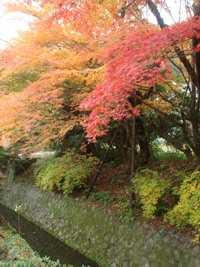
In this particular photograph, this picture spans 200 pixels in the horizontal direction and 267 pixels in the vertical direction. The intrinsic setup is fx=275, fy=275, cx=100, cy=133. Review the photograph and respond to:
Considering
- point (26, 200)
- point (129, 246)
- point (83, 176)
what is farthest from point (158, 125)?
point (26, 200)

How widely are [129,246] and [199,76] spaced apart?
4.98 m

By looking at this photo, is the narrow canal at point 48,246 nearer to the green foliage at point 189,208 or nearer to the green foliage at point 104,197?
the green foliage at point 104,197

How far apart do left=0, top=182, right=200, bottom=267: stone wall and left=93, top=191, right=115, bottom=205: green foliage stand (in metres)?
0.45

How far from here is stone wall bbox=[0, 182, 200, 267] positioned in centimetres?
654

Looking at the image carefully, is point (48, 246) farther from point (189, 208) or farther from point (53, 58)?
point (53, 58)

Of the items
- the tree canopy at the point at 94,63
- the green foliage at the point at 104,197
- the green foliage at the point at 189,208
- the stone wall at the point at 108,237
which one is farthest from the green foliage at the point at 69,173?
the green foliage at the point at 189,208

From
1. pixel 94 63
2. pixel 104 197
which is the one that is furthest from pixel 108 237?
pixel 94 63

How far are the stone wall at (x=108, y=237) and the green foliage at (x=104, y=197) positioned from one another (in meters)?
0.45

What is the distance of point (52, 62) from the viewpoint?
8.58 m

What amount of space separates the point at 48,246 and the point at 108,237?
2.76m

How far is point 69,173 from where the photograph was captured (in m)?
11.3

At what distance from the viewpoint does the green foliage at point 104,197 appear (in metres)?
9.68

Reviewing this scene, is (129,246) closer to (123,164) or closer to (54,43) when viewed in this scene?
(123,164)

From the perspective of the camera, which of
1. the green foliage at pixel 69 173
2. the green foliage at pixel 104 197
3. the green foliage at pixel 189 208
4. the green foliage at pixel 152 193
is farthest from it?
the green foliage at pixel 69 173
